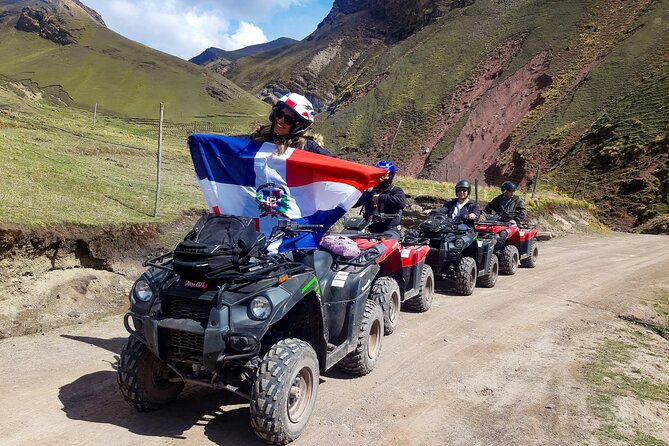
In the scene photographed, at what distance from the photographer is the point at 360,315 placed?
5.23 meters

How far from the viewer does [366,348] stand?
17.6ft

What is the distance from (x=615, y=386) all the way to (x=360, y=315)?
9.14 feet

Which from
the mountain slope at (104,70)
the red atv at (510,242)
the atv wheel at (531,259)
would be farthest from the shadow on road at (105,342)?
the mountain slope at (104,70)

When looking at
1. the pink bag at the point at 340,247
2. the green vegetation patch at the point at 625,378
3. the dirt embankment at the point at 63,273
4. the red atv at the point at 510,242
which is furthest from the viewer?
the red atv at the point at 510,242

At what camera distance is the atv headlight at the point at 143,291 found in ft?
13.1

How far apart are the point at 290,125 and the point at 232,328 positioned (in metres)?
2.14

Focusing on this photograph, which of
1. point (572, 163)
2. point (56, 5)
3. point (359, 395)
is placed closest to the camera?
point (359, 395)

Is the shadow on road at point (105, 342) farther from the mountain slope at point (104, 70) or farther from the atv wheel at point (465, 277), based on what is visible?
the mountain slope at point (104, 70)

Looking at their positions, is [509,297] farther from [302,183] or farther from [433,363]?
[302,183]

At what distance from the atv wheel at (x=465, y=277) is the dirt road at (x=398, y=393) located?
1061mm

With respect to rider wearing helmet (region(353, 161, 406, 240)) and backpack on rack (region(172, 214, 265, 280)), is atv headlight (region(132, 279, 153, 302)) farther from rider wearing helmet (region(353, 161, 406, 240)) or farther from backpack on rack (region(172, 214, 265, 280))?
rider wearing helmet (region(353, 161, 406, 240))

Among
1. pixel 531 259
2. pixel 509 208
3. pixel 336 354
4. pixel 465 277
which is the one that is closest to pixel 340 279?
pixel 336 354

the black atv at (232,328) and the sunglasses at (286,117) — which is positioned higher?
the sunglasses at (286,117)

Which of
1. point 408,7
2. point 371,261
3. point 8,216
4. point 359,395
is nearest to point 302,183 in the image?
point 371,261
